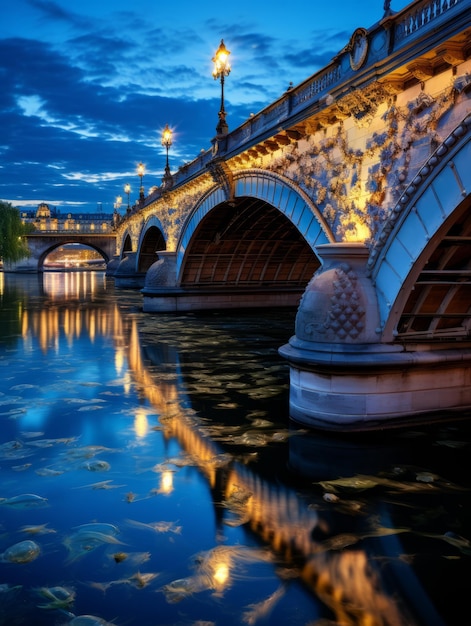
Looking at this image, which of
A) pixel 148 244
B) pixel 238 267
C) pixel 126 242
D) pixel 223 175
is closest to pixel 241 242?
pixel 238 267

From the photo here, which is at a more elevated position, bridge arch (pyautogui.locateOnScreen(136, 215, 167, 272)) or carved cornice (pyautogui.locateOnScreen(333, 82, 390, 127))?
carved cornice (pyautogui.locateOnScreen(333, 82, 390, 127))

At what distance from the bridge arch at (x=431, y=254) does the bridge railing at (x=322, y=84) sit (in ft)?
6.28

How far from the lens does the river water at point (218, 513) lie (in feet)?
17.0

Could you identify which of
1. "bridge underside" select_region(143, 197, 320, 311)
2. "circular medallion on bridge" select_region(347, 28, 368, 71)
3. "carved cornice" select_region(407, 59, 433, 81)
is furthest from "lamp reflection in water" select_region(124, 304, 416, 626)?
"bridge underside" select_region(143, 197, 320, 311)

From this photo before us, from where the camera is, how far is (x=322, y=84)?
13102 millimetres

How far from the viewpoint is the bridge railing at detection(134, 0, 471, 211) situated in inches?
342

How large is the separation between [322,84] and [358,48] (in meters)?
2.28

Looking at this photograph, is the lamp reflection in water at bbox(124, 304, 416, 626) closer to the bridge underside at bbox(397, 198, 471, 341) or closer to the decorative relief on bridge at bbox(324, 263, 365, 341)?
the decorative relief on bridge at bbox(324, 263, 365, 341)

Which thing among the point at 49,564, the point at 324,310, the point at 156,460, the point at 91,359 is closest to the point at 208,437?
the point at 156,460

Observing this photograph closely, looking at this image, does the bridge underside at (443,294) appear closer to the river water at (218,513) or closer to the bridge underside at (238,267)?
the river water at (218,513)

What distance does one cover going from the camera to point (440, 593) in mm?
5363

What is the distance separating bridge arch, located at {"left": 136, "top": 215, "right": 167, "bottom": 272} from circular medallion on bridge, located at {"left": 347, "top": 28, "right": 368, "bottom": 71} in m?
32.5

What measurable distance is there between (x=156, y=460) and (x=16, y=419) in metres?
3.47

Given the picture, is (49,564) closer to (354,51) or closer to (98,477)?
(98,477)
